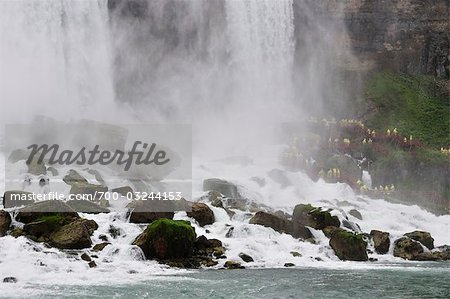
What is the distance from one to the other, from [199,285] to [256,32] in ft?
120

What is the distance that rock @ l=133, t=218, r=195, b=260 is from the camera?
19.7 m

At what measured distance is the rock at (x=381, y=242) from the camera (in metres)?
24.5

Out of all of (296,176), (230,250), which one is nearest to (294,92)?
(296,176)

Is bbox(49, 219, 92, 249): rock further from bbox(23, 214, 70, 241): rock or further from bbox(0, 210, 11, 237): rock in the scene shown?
bbox(0, 210, 11, 237): rock

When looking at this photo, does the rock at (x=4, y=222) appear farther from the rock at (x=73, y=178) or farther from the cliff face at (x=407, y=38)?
the cliff face at (x=407, y=38)

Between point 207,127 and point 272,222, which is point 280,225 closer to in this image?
point 272,222

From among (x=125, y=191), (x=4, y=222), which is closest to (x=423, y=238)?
(x=125, y=191)

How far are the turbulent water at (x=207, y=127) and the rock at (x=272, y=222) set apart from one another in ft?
1.48

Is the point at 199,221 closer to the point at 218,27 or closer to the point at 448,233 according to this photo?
the point at 448,233

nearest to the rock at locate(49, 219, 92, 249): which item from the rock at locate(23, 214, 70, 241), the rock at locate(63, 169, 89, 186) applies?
the rock at locate(23, 214, 70, 241)

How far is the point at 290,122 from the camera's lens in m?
46.9

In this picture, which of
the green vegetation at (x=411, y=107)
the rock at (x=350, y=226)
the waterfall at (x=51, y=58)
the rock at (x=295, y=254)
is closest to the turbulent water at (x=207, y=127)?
the waterfall at (x=51, y=58)

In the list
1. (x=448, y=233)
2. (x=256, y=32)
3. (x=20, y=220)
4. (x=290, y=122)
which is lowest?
(x=448, y=233)

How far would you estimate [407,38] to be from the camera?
171 ft
